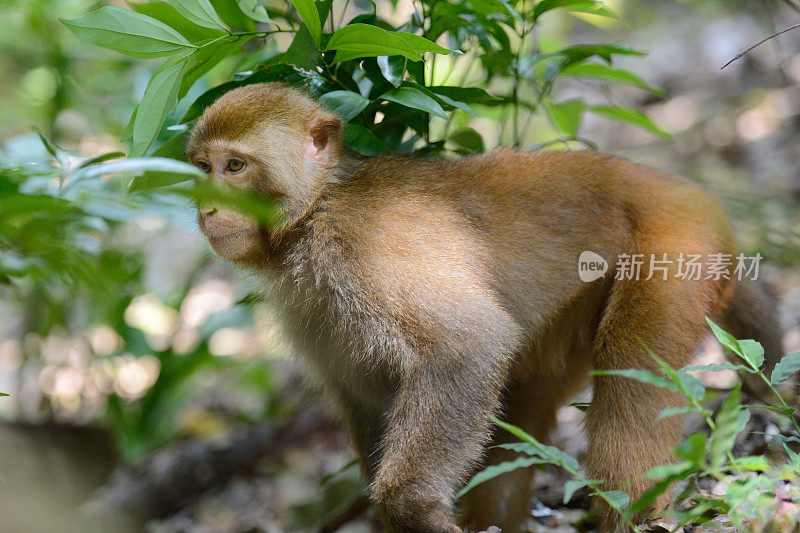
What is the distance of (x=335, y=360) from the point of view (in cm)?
423

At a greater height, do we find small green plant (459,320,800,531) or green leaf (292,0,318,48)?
green leaf (292,0,318,48)

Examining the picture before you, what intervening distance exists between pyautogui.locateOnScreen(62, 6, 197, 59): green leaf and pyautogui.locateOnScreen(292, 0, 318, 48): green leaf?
59 centimetres

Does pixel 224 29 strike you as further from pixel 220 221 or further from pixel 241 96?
pixel 220 221

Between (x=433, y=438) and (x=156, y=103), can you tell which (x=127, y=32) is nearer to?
(x=156, y=103)

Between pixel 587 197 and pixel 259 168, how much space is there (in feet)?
6.54

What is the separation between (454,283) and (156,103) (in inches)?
71.0

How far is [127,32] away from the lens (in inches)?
137

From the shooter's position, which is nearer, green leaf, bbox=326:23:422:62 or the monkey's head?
green leaf, bbox=326:23:422:62

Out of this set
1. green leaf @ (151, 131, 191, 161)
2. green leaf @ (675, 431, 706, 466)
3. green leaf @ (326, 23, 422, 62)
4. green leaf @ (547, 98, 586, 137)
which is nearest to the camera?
green leaf @ (675, 431, 706, 466)

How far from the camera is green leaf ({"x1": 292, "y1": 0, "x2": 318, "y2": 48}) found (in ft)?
11.8

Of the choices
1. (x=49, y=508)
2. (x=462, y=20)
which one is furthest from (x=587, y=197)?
(x=49, y=508)

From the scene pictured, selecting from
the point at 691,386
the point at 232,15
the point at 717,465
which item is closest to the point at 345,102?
the point at 232,15

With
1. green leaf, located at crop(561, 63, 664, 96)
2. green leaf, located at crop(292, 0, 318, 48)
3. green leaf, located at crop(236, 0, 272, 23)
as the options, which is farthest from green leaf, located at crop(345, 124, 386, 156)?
green leaf, located at crop(561, 63, 664, 96)

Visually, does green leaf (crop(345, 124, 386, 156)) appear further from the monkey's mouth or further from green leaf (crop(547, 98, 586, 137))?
green leaf (crop(547, 98, 586, 137))
